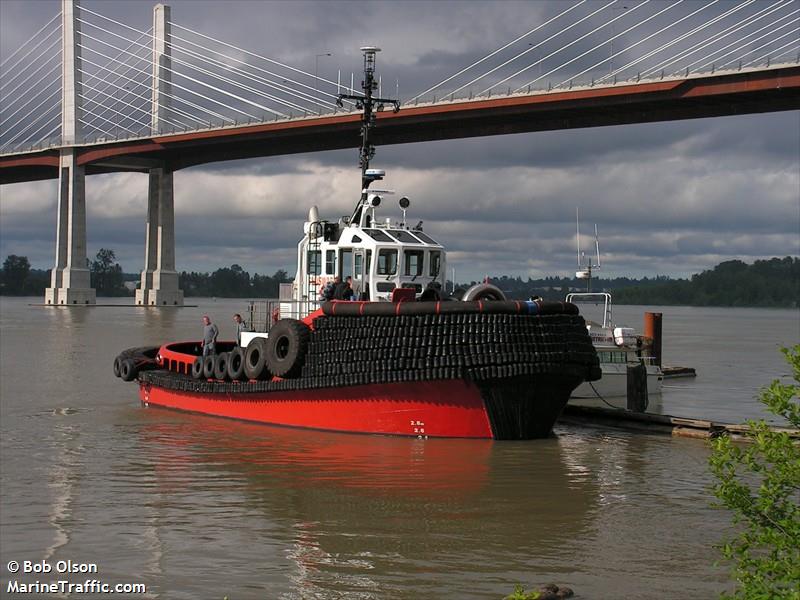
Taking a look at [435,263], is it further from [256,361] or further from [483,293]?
[256,361]

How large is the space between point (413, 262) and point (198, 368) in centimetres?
419

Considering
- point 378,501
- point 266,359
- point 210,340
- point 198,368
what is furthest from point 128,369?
point 378,501

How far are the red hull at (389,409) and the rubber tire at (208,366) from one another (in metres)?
1.57

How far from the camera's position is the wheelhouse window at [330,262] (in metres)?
15.8

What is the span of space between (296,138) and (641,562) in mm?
56351

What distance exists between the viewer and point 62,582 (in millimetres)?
7848

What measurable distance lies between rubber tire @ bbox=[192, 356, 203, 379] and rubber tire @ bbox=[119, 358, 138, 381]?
2.22 m

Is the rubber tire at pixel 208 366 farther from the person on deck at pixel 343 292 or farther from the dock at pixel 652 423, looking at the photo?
the dock at pixel 652 423

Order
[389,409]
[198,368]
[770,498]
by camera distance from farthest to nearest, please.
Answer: [198,368] → [389,409] → [770,498]

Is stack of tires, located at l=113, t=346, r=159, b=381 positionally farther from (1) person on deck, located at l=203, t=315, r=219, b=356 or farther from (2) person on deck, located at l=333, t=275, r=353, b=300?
(2) person on deck, located at l=333, t=275, r=353, b=300

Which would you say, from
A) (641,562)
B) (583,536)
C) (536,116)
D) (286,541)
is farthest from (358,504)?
(536,116)

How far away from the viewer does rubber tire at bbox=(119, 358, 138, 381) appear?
62.8 feet

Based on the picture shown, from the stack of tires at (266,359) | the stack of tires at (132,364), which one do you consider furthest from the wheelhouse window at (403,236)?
the stack of tires at (132,364)

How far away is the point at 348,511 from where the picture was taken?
10.2m
